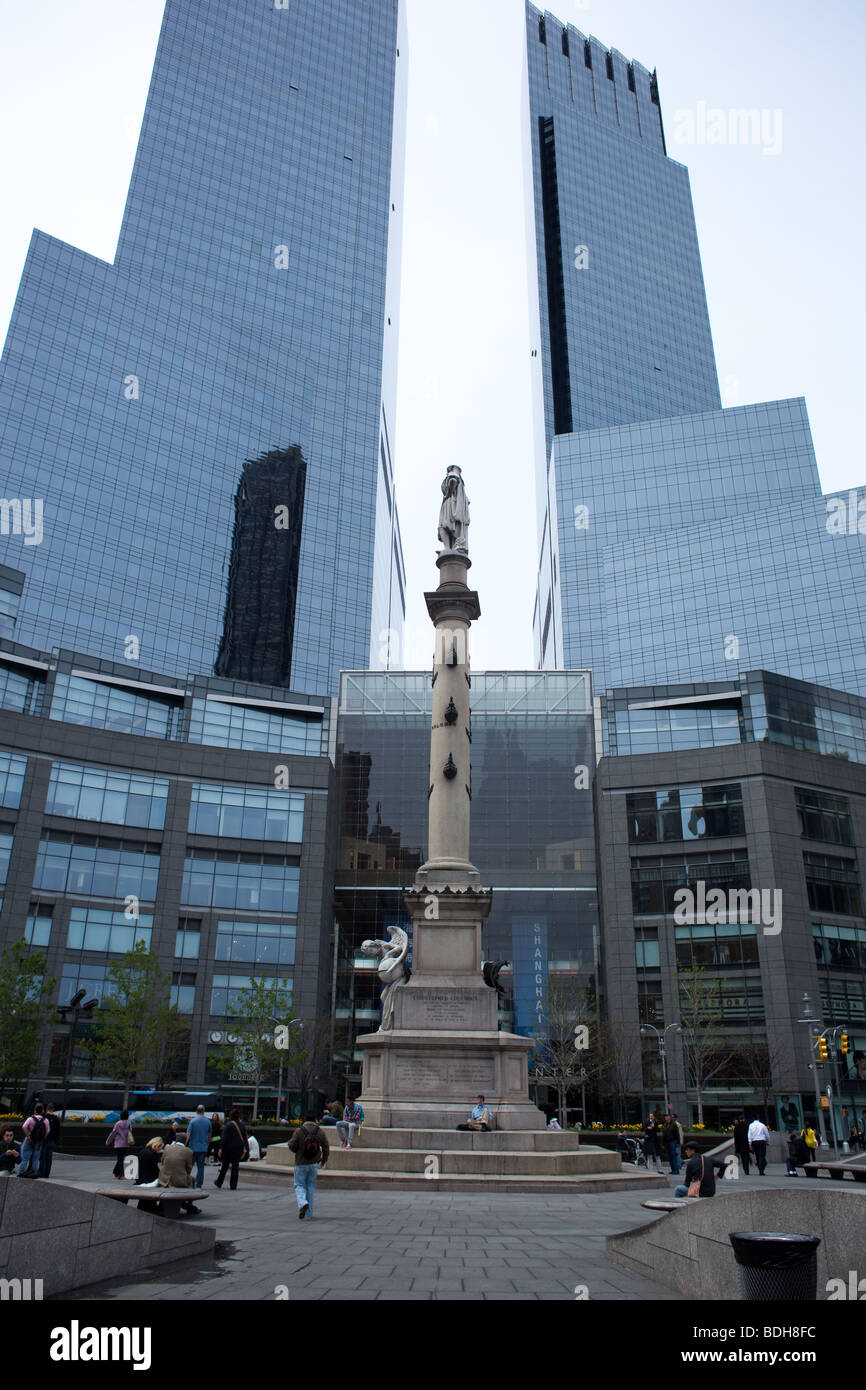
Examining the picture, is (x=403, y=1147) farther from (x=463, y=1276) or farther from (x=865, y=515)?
(x=865, y=515)

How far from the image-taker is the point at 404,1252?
37.2ft

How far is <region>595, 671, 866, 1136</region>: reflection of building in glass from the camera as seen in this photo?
62.6 meters

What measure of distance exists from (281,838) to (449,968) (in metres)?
46.8

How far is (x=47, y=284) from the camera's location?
11556 cm

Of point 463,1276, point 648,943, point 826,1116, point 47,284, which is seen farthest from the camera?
point 47,284

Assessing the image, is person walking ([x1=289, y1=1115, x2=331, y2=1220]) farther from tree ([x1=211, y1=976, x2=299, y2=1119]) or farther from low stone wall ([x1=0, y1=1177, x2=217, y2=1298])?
tree ([x1=211, y1=976, x2=299, y2=1119])

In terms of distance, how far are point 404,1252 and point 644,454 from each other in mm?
125668

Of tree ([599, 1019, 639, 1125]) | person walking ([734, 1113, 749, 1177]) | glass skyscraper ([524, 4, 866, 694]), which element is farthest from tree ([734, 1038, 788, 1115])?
glass skyscraper ([524, 4, 866, 694])

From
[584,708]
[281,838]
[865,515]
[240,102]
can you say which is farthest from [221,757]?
[240,102]

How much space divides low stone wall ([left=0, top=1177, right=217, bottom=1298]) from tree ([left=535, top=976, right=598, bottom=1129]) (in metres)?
46.3

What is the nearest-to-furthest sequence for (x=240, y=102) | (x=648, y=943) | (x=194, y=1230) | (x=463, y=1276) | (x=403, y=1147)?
(x=463, y=1276) < (x=194, y=1230) < (x=403, y=1147) < (x=648, y=943) < (x=240, y=102)

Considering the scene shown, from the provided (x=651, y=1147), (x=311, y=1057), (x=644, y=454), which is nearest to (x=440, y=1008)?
(x=651, y=1147)

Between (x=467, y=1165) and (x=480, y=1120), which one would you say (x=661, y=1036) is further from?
(x=467, y=1165)

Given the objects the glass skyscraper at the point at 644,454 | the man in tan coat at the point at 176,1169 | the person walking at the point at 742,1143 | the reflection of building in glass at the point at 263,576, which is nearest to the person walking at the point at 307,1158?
the man in tan coat at the point at 176,1169
